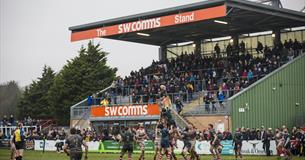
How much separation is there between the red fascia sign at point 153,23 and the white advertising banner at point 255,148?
10.5 meters

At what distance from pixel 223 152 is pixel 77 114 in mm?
19702

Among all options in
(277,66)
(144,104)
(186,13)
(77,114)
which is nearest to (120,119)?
(144,104)

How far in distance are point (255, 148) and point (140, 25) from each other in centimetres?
1716

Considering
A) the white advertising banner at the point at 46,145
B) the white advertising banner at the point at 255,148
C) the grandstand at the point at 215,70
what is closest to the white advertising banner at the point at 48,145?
the white advertising banner at the point at 46,145

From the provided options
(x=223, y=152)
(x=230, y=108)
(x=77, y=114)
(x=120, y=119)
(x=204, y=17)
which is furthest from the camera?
(x=77, y=114)

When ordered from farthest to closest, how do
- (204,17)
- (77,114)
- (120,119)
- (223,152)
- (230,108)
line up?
(77,114)
(120,119)
(204,17)
(230,108)
(223,152)

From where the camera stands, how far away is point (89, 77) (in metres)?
78.2

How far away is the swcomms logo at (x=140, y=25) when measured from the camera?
48.2m

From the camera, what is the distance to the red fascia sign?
43.7 metres

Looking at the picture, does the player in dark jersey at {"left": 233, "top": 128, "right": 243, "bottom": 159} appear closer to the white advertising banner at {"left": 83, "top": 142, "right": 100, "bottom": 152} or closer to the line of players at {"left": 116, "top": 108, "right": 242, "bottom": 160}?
the line of players at {"left": 116, "top": 108, "right": 242, "bottom": 160}

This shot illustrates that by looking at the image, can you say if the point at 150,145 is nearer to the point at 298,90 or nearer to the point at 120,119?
the point at 120,119

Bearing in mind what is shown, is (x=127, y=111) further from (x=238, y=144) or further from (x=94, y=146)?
(x=238, y=144)

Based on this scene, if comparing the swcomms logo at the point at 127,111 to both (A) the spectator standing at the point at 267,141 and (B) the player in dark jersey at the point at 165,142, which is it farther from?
(B) the player in dark jersey at the point at 165,142

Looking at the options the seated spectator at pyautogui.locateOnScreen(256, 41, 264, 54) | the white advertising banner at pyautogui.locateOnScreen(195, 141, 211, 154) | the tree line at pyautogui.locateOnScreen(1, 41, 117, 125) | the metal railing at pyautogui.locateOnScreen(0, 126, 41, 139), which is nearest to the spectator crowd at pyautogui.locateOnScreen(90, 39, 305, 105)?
the seated spectator at pyautogui.locateOnScreen(256, 41, 264, 54)
